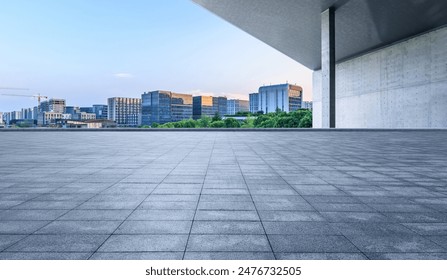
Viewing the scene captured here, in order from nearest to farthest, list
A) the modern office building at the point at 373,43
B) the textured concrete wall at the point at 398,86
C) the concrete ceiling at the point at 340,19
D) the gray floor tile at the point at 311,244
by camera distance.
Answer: the gray floor tile at the point at 311,244
the concrete ceiling at the point at 340,19
the modern office building at the point at 373,43
the textured concrete wall at the point at 398,86

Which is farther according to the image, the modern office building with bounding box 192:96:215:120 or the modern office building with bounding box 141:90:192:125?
the modern office building with bounding box 192:96:215:120

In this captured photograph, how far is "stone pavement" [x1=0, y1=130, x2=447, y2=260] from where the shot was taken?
2.70m

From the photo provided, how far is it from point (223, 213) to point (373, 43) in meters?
35.4

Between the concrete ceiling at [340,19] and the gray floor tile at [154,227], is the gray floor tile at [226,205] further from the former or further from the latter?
the concrete ceiling at [340,19]

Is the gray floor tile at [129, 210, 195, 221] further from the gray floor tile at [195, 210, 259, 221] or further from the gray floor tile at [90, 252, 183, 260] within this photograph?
the gray floor tile at [90, 252, 183, 260]

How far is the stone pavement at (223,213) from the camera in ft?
8.86

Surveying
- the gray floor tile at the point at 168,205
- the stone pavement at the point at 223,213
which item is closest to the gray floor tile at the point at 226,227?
the stone pavement at the point at 223,213

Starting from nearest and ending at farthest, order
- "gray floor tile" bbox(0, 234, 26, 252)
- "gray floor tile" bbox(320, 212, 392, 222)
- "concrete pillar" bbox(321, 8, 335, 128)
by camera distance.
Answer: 1. "gray floor tile" bbox(0, 234, 26, 252)
2. "gray floor tile" bbox(320, 212, 392, 222)
3. "concrete pillar" bbox(321, 8, 335, 128)

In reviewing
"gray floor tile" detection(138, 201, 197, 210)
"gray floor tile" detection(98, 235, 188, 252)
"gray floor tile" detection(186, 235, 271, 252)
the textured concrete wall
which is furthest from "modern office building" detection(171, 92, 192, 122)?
"gray floor tile" detection(186, 235, 271, 252)

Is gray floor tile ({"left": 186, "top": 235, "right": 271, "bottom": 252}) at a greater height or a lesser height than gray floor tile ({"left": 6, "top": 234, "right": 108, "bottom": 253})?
lesser

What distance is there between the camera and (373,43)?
108 feet

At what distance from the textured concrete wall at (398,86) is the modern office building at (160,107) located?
136210 millimetres

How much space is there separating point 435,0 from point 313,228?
2749 cm
